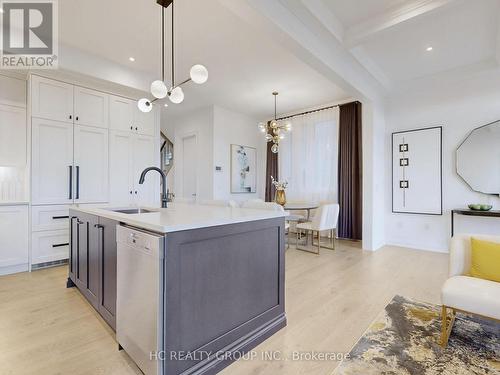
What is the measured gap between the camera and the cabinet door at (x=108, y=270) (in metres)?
1.78

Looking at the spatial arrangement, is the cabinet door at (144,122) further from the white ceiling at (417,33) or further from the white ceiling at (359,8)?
the white ceiling at (359,8)

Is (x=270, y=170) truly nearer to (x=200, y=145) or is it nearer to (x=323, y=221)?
(x=200, y=145)

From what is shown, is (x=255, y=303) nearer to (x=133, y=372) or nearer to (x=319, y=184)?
(x=133, y=372)

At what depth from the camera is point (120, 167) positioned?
408 centimetres

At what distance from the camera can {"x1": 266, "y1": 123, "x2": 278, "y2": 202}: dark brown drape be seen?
6.34 metres

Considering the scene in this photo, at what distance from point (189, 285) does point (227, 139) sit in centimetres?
473

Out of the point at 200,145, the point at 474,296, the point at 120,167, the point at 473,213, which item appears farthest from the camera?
the point at 200,145

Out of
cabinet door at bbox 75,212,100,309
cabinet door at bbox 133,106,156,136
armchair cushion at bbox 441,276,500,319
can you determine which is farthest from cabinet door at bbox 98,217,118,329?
cabinet door at bbox 133,106,156,136

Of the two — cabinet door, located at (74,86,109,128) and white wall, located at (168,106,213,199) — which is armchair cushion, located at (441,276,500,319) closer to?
white wall, located at (168,106,213,199)

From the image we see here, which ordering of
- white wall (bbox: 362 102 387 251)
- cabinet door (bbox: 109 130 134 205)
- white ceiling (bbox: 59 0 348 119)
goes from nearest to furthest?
white ceiling (bbox: 59 0 348 119) < cabinet door (bbox: 109 130 134 205) < white wall (bbox: 362 102 387 251)

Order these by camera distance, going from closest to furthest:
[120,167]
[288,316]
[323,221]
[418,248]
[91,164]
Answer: [288,316] → [91,164] → [120,167] → [323,221] → [418,248]

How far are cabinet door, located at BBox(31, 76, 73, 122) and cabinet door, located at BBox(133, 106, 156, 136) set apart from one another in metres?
0.94

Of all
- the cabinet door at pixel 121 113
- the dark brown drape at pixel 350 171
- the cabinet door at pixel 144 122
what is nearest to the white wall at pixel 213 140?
the cabinet door at pixel 144 122

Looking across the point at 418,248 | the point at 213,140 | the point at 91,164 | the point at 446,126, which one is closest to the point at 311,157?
the point at 213,140
